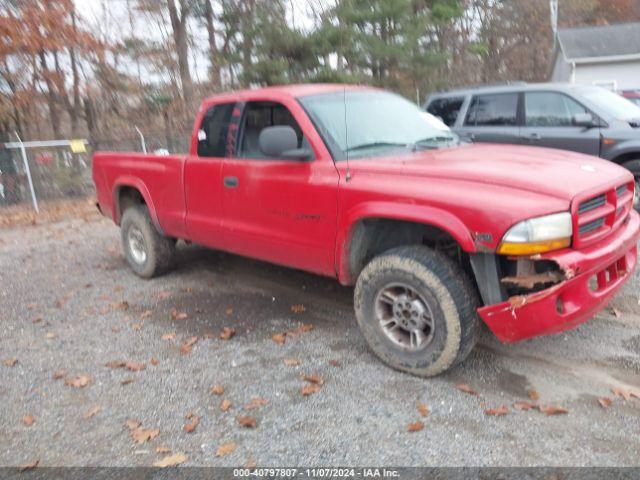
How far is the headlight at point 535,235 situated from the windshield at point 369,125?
141 centimetres

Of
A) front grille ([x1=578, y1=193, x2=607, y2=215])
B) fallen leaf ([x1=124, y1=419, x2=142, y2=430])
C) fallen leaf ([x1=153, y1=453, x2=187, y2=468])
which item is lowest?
fallen leaf ([x1=153, y1=453, x2=187, y2=468])

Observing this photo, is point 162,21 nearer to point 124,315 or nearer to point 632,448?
point 124,315

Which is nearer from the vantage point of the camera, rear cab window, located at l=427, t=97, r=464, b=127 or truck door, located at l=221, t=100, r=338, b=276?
truck door, located at l=221, t=100, r=338, b=276

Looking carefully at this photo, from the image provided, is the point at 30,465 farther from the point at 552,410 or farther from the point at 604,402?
the point at 604,402

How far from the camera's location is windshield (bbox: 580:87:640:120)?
6.91 m

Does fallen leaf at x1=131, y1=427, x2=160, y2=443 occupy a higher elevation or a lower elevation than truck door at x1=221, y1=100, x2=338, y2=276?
lower

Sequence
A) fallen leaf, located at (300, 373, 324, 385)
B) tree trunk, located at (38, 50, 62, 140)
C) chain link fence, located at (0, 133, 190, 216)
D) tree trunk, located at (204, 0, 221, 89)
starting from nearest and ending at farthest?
fallen leaf, located at (300, 373, 324, 385) → chain link fence, located at (0, 133, 190, 216) → tree trunk, located at (38, 50, 62, 140) → tree trunk, located at (204, 0, 221, 89)

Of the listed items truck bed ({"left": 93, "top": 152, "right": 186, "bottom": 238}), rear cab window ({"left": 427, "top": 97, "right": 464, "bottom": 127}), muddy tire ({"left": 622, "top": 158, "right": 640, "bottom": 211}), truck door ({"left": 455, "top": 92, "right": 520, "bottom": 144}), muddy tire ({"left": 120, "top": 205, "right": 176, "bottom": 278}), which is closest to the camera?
truck bed ({"left": 93, "top": 152, "right": 186, "bottom": 238})

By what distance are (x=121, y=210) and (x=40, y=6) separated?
9.35 meters

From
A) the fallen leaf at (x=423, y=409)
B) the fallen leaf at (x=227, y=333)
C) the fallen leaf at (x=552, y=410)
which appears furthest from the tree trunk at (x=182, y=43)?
the fallen leaf at (x=552, y=410)

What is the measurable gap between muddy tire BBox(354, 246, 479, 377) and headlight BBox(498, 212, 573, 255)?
465 millimetres

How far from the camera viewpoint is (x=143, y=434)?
3.15 m

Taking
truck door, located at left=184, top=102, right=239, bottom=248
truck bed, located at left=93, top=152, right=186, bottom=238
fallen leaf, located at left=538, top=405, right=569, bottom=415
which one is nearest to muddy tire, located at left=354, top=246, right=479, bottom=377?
fallen leaf, located at left=538, top=405, right=569, bottom=415

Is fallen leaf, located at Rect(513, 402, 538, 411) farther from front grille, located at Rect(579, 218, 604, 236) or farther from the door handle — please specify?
the door handle
